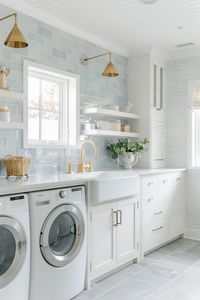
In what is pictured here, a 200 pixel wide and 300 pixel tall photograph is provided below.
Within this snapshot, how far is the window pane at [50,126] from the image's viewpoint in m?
3.77

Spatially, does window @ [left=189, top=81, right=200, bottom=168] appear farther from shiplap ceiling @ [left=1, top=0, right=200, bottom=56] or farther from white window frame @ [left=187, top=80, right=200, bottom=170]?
shiplap ceiling @ [left=1, top=0, right=200, bottom=56]

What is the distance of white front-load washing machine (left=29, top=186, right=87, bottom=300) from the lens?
249 cm

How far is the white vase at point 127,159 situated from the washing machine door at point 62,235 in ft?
5.84

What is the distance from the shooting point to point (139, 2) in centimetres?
325

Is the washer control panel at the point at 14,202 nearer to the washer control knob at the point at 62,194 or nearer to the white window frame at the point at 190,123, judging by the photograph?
the washer control knob at the point at 62,194

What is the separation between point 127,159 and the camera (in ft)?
14.9

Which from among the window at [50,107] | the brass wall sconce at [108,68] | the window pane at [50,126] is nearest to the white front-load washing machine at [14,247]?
the window at [50,107]

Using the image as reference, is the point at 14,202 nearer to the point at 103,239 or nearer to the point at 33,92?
the point at 103,239

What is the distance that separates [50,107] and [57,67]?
0.46 meters

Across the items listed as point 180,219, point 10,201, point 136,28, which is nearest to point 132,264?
point 180,219

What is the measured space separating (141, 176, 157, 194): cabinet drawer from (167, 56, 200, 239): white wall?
1.02 meters

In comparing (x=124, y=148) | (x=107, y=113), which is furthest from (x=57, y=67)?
(x=124, y=148)

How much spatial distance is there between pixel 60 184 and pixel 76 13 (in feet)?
6.16

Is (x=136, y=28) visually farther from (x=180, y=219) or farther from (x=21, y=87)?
(x=180, y=219)
